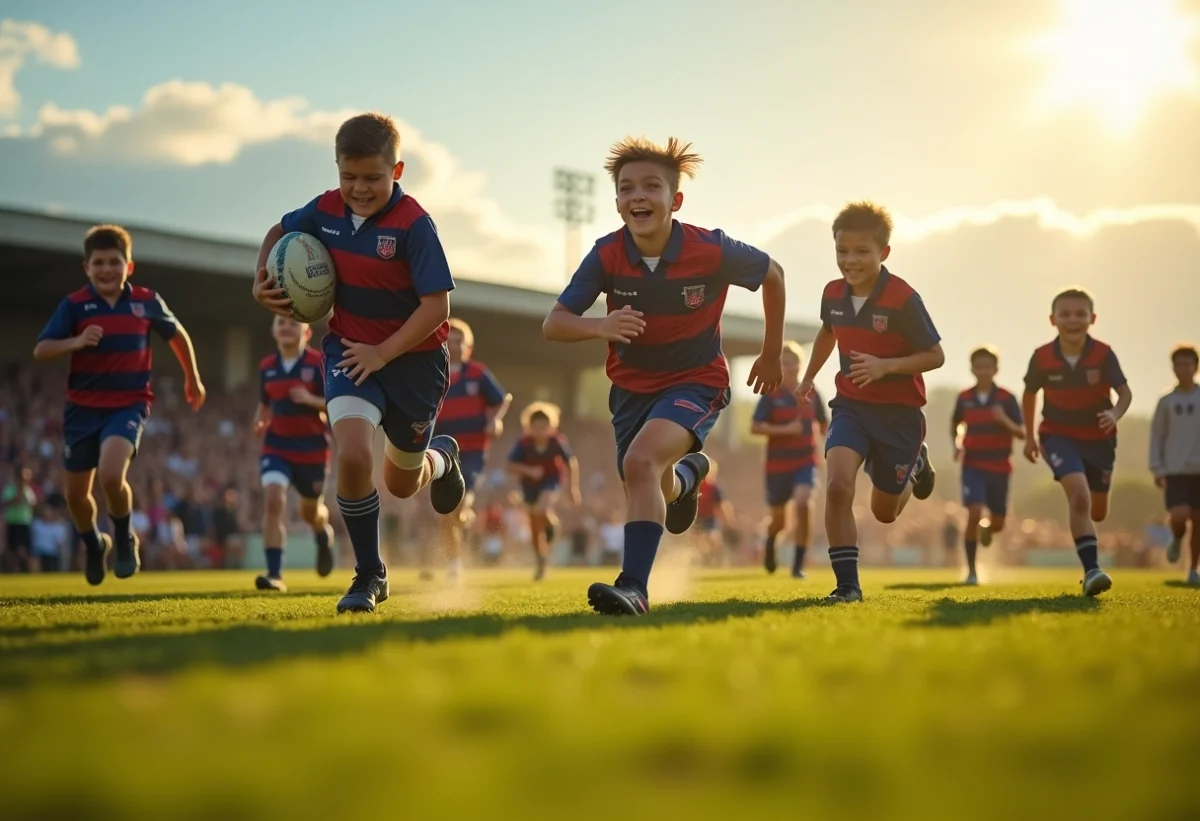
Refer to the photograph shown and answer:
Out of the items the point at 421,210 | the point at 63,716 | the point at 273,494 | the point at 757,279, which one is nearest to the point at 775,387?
the point at 757,279

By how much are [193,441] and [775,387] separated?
2465cm

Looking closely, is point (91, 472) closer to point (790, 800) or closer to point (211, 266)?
point (790, 800)

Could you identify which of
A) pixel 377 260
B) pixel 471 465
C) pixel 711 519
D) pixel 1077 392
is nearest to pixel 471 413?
pixel 471 465

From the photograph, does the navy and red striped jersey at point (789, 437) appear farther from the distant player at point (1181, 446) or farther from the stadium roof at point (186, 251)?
the stadium roof at point (186, 251)

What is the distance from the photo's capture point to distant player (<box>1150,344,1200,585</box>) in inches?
520

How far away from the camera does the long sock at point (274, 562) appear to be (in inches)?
429

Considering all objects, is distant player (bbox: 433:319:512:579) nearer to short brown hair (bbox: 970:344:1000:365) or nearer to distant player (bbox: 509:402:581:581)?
distant player (bbox: 509:402:581:581)

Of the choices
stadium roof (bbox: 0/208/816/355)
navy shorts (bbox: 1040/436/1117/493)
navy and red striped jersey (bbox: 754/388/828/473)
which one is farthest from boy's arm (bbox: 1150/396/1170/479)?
stadium roof (bbox: 0/208/816/355)

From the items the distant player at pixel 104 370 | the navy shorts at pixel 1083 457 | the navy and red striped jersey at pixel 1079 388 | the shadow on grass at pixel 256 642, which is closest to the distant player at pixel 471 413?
the distant player at pixel 104 370

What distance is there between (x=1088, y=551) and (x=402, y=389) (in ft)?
16.5

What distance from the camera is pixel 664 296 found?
6238 mm

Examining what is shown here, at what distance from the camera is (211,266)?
28625mm

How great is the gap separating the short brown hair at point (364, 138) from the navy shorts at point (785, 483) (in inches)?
396

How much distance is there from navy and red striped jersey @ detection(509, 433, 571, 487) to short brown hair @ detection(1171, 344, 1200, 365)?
24.0 ft
